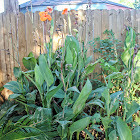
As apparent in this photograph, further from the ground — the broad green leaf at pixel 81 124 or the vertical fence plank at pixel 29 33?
the vertical fence plank at pixel 29 33

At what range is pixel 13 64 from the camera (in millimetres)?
2924

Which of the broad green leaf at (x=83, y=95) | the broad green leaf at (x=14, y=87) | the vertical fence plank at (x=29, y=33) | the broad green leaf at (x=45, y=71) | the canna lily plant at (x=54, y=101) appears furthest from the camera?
the vertical fence plank at (x=29, y=33)

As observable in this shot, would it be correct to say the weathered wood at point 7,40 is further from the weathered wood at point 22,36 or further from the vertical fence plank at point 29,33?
the vertical fence plank at point 29,33

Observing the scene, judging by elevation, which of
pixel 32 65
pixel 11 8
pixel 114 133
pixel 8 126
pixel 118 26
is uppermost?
pixel 11 8

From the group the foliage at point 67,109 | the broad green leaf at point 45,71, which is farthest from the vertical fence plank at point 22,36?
the broad green leaf at point 45,71

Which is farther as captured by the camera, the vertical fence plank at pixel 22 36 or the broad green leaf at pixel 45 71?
the vertical fence plank at pixel 22 36

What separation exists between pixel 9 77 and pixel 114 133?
230cm

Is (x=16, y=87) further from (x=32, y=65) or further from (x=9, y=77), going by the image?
(x=9, y=77)

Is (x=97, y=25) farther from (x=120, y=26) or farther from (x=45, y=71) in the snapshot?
(x=45, y=71)

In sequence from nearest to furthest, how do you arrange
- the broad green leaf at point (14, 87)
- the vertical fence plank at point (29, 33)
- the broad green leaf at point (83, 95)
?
the broad green leaf at point (83, 95), the broad green leaf at point (14, 87), the vertical fence plank at point (29, 33)

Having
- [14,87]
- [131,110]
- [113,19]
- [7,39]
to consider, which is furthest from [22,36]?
[131,110]

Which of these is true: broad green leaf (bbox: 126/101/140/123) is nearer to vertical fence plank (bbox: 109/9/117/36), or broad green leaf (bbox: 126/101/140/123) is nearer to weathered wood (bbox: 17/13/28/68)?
vertical fence plank (bbox: 109/9/117/36)

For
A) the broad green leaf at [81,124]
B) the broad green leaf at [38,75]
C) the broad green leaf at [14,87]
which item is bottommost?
the broad green leaf at [81,124]

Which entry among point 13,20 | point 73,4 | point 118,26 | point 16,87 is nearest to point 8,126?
point 16,87
